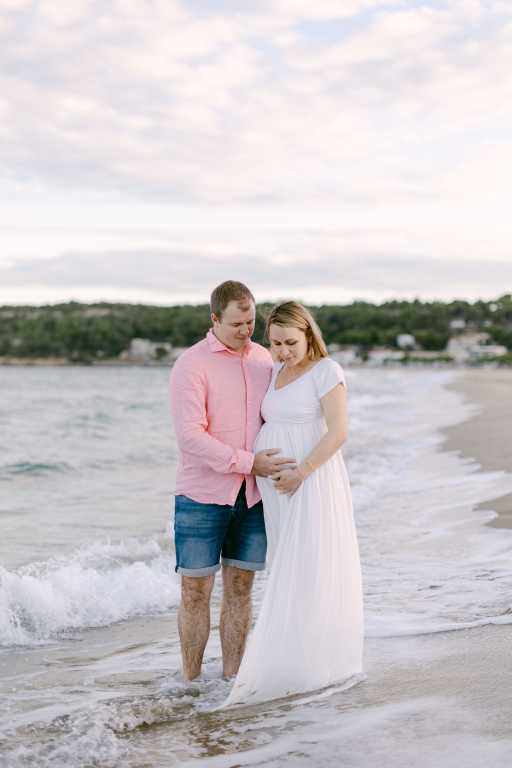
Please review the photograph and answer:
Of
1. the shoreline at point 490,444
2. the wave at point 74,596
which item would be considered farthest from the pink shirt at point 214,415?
the shoreline at point 490,444

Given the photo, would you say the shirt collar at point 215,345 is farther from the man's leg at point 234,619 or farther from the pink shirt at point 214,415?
the man's leg at point 234,619

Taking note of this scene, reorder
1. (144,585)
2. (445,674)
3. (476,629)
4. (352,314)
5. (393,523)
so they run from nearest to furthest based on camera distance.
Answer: (445,674), (476,629), (144,585), (393,523), (352,314)

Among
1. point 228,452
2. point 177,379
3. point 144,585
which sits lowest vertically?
point 144,585

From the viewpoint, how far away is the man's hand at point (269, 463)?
13.6ft

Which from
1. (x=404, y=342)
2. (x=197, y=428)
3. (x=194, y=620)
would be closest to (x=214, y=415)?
(x=197, y=428)

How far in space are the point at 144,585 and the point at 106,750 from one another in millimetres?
3118

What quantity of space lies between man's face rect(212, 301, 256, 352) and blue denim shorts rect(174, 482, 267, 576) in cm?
72

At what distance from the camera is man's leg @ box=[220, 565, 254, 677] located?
4492 mm

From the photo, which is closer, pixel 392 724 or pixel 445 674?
pixel 392 724

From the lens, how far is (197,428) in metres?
4.19

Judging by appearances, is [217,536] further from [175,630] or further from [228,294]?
[175,630]

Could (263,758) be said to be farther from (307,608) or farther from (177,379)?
(177,379)

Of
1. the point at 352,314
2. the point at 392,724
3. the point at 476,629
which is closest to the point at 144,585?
the point at 476,629

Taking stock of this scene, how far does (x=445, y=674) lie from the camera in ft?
13.6
